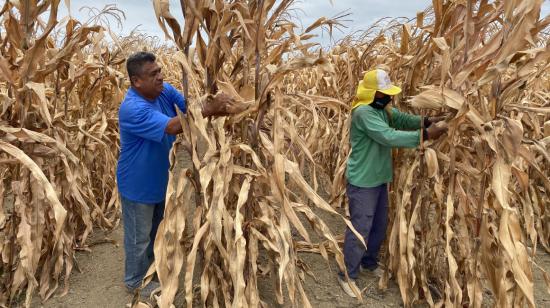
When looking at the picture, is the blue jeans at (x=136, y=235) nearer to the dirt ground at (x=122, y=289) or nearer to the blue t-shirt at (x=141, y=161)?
the blue t-shirt at (x=141, y=161)

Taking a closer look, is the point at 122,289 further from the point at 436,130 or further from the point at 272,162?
the point at 436,130

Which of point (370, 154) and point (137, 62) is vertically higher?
point (137, 62)

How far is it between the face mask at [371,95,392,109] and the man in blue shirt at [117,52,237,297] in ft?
4.28

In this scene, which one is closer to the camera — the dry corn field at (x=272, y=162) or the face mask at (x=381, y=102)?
the dry corn field at (x=272, y=162)

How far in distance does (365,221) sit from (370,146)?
1.71 feet

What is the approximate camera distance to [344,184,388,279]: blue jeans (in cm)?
277

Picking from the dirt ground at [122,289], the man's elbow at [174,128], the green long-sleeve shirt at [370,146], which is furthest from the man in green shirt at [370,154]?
the man's elbow at [174,128]

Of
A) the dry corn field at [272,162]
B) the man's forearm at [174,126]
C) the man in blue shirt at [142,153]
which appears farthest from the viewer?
the man in blue shirt at [142,153]

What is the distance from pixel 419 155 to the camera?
93.6 inches

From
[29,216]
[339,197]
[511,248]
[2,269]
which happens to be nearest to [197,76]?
[29,216]

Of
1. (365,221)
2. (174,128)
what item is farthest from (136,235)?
(365,221)

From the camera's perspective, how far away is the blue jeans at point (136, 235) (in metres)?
2.54

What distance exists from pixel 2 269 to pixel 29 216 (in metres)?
0.73

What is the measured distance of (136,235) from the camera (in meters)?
2.57
